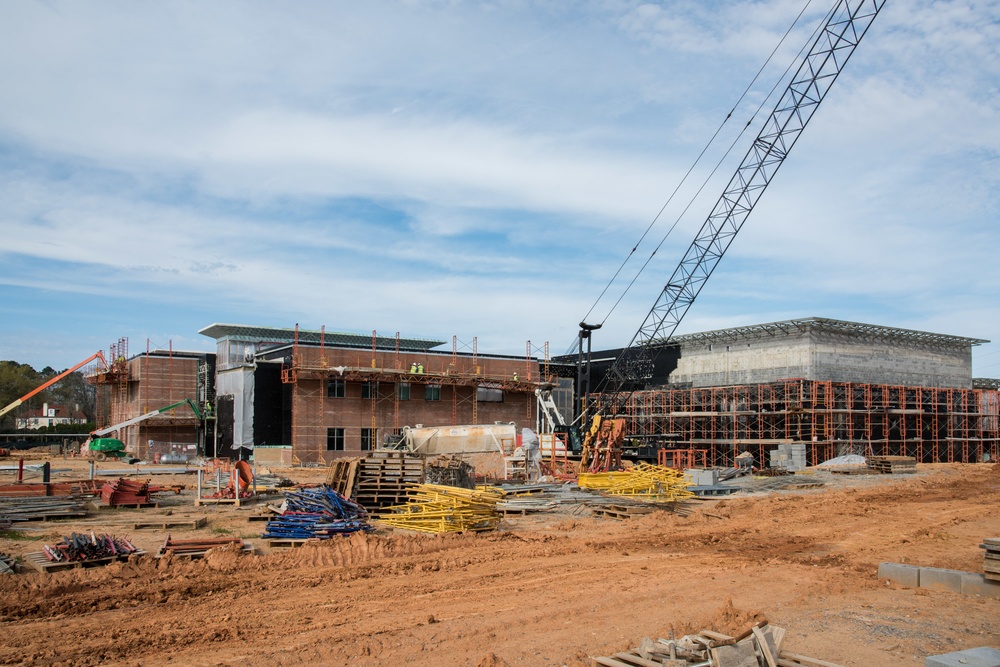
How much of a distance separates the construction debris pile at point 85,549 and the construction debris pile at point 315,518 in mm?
3233

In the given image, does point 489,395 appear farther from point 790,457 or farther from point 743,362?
point 743,362

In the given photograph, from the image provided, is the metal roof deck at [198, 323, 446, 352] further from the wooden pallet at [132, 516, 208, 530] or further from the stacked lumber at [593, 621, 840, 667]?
the stacked lumber at [593, 621, 840, 667]

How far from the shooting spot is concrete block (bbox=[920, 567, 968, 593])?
12664 mm

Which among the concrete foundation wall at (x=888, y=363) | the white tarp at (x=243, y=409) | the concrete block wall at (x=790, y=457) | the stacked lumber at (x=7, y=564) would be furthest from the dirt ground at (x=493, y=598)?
the concrete foundation wall at (x=888, y=363)

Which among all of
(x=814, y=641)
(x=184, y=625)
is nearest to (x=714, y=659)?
(x=814, y=641)

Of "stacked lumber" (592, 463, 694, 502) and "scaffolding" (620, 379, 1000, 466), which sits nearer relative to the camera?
"stacked lumber" (592, 463, 694, 502)

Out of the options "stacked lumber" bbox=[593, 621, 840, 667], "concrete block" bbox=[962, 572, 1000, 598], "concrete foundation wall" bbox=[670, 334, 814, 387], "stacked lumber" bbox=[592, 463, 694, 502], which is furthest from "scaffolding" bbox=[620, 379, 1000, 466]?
"stacked lumber" bbox=[593, 621, 840, 667]

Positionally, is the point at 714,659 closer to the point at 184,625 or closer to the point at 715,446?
the point at 184,625

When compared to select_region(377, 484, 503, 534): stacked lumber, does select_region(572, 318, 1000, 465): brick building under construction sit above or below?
above

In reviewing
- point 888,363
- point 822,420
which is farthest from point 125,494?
point 888,363

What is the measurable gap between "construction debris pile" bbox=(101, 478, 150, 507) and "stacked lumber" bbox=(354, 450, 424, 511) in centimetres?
748

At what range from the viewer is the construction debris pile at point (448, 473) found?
23.3 meters

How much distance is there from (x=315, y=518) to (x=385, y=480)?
4729mm

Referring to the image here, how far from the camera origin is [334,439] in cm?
4634
